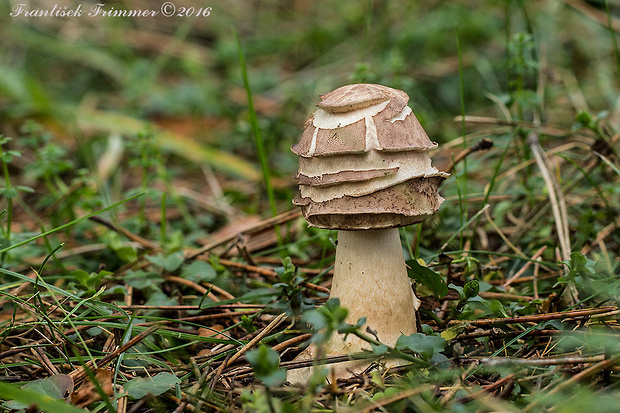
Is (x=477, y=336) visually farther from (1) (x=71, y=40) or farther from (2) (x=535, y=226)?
(1) (x=71, y=40)

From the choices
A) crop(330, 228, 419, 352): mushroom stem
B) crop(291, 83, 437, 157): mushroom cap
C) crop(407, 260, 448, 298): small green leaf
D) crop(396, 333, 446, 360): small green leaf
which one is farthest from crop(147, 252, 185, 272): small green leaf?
crop(396, 333, 446, 360): small green leaf

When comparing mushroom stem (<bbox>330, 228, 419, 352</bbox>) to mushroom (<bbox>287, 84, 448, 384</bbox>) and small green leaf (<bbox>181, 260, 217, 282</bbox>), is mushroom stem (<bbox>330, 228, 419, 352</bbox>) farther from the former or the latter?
small green leaf (<bbox>181, 260, 217, 282</bbox>)

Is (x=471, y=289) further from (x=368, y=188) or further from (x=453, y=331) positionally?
(x=368, y=188)

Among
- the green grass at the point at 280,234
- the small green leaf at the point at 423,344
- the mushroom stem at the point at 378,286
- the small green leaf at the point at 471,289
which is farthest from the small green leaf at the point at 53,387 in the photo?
the small green leaf at the point at 471,289

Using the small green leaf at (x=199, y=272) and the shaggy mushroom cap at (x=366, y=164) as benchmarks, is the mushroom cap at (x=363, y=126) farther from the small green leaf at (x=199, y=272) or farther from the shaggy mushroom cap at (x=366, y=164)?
the small green leaf at (x=199, y=272)

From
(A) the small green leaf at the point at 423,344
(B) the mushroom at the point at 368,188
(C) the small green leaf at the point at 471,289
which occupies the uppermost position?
(B) the mushroom at the point at 368,188

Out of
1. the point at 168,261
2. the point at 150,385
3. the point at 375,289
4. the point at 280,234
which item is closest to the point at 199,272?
the point at 168,261
